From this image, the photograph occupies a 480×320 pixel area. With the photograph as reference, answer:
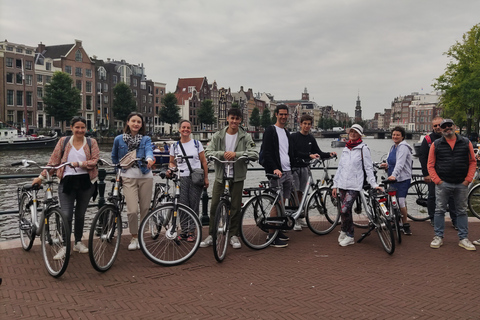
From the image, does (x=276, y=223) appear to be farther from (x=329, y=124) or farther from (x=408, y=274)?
(x=329, y=124)

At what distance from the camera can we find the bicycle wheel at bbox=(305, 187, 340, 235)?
6.07 meters

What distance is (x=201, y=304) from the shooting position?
359 centimetres

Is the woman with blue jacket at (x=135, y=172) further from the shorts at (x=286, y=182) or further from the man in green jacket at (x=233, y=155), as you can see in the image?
the shorts at (x=286, y=182)

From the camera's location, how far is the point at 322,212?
624 centimetres

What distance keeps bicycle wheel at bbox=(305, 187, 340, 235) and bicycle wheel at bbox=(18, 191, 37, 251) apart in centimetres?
357

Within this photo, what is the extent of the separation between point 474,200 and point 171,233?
5397 millimetres

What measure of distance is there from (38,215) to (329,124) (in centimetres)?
16197

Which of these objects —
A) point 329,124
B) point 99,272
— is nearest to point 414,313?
point 99,272

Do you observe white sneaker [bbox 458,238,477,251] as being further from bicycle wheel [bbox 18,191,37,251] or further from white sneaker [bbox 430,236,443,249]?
bicycle wheel [bbox 18,191,37,251]

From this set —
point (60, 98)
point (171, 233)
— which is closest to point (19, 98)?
point (60, 98)

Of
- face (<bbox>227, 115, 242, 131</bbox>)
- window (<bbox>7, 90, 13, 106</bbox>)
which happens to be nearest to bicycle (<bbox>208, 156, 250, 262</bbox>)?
face (<bbox>227, 115, 242, 131</bbox>)

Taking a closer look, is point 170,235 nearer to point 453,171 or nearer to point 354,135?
point 354,135

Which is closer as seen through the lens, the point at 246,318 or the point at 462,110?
the point at 246,318

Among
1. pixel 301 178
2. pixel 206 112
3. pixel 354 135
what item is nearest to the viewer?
pixel 354 135
